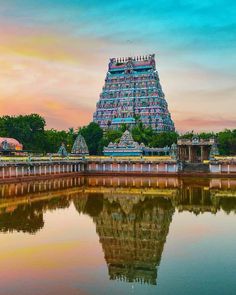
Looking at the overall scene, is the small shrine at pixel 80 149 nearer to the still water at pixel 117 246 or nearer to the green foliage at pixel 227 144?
the green foliage at pixel 227 144

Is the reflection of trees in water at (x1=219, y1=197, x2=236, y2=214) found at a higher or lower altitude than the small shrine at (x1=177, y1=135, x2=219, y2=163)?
lower

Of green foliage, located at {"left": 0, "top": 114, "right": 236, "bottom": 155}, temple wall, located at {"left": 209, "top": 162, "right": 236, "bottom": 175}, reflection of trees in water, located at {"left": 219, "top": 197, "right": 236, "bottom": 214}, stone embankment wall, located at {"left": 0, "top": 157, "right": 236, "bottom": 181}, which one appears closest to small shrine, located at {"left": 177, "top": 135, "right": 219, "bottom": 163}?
temple wall, located at {"left": 209, "top": 162, "right": 236, "bottom": 175}

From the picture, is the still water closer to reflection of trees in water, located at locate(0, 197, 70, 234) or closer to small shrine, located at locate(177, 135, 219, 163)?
reflection of trees in water, located at locate(0, 197, 70, 234)

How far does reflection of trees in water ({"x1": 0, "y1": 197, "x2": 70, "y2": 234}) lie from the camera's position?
22.0m

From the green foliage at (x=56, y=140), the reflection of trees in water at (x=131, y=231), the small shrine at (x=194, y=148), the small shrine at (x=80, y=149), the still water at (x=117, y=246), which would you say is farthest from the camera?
the green foliage at (x=56, y=140)

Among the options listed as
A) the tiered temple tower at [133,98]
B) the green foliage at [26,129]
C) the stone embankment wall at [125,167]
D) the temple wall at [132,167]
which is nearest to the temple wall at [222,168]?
the stone embankment wall at [125,167]

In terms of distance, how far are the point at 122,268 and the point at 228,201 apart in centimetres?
1919

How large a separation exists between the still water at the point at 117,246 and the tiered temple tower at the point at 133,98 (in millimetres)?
57804

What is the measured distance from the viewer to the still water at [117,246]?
1368 cm

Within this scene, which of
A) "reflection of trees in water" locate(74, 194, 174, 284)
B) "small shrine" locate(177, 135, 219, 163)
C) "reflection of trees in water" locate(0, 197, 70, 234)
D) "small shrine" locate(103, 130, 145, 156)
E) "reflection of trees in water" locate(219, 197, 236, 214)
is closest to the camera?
"reflection of trees in water" locate(74, 194, 174, 284)

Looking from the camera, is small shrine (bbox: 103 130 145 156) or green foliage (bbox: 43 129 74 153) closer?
small shrine (bbox: 103 130 145 156)

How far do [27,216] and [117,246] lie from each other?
872cm

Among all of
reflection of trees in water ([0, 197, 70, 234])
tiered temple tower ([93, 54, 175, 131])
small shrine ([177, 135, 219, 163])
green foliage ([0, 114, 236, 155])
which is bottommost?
reflection of trees in water ([0, 197, 70, 234])

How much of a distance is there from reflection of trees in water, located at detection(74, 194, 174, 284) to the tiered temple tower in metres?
56.4
